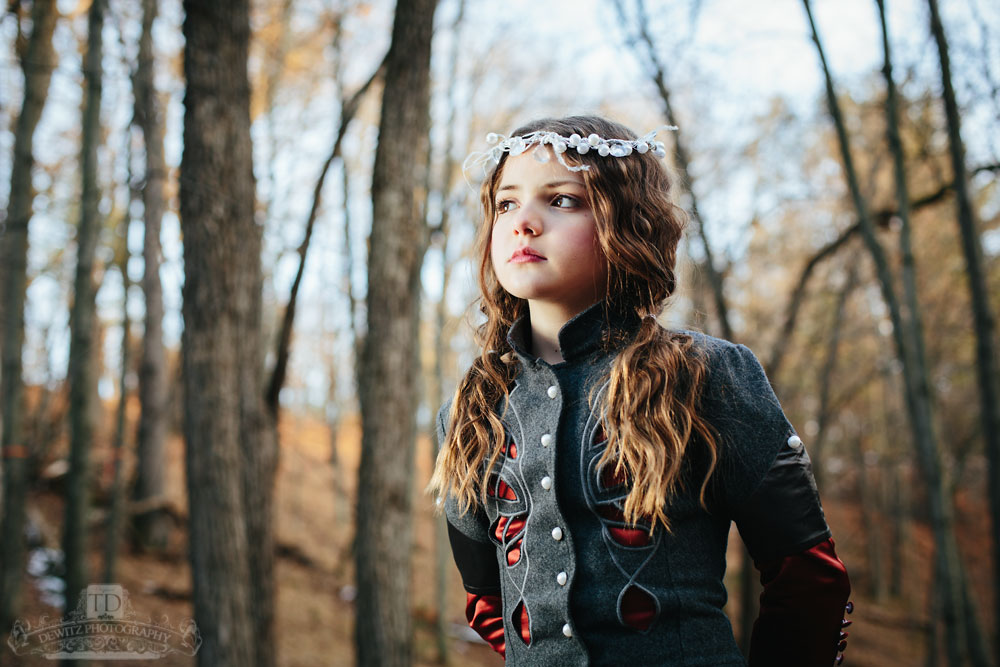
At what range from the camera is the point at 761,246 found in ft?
32.1

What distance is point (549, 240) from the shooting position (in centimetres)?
137

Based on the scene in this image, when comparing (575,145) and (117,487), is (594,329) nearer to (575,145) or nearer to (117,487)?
(575,145)

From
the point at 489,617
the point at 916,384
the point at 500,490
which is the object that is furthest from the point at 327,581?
the point at 500,490

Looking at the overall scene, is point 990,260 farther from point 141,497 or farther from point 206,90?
point 141,497

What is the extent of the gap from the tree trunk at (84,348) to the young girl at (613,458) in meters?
3.83

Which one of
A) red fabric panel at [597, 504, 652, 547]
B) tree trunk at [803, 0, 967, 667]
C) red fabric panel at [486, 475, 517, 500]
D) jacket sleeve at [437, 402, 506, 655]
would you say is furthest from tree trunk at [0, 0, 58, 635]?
tree trunk at [803, 0, 967, 667]

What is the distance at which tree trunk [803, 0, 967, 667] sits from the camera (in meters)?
3.83

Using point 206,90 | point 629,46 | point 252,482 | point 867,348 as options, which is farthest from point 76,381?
point 867,348

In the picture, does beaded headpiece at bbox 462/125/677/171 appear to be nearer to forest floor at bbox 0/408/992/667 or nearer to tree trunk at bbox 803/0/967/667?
tree trunk at bbox 803/0/967/667

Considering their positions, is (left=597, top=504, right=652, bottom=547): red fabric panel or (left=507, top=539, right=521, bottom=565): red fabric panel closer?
(left=597, top=504, right=652, bottom=547): red fabric panel

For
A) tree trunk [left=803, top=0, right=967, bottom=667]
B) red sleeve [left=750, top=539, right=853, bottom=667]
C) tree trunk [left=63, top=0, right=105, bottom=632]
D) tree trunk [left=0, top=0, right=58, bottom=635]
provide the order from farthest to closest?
tree trunk [left=0, top=0, right=58, bottom=635] → tree trunk [left=63, top=0, right=105, bottom=632] → tree trunk [left=803, top=0, right=967, bottom=667] → red sleeve [left=750, top=539, right=853, bottom=667]

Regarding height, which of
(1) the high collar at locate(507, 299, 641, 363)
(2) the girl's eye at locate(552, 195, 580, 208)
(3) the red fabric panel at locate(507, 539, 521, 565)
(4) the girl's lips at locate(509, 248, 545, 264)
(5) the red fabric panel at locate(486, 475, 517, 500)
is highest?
(2) the girl's eye at locate(552, 195, 580, 208)

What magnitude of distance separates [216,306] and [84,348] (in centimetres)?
162

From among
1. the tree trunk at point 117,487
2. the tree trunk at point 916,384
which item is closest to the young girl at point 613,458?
the tree trunk at point 916,384
